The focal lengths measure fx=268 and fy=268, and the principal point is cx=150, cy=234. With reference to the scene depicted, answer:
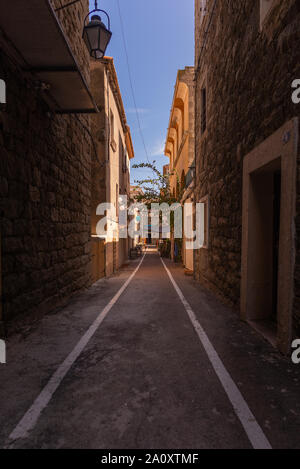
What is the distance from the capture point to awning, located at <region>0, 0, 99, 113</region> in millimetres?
3343

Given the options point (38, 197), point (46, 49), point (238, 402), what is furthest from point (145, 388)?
point (46, 49)

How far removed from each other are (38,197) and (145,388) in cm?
392

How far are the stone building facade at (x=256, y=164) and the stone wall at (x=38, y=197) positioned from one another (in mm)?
3808

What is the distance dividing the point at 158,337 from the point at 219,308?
7.38 feet

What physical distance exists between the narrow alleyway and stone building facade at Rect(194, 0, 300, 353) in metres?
0.79

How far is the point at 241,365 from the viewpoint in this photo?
3160mm

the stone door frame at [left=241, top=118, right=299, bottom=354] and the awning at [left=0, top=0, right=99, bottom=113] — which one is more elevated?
the awning at [left=0, top=0, right=99, bottom=113]

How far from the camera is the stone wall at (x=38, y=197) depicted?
4105 millimetres

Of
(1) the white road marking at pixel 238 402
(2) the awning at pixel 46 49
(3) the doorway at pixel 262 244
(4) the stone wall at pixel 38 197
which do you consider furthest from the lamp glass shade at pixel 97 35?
(1) the white road marking at pixel 238 402

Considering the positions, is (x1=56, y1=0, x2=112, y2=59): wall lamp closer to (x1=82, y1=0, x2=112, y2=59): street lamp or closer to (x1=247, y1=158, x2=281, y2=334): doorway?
(x1=82, y1=0, x2=112, y2=59): street lamp

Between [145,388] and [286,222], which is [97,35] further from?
[145,388]

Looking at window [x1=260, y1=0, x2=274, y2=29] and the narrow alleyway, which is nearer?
the narrow alleyway

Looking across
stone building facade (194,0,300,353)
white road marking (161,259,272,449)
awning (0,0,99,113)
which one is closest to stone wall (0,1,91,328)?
awning (0,0,99,113)
